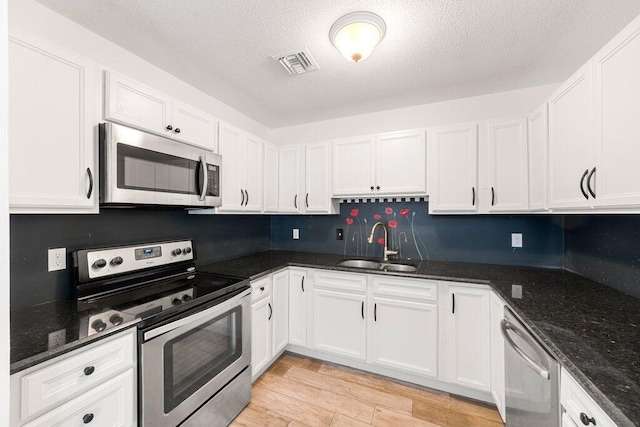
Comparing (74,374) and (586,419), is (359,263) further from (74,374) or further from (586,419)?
(74,374)

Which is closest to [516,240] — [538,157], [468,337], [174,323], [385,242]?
[538,157]

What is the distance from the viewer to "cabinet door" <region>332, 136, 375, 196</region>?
8.36 feet

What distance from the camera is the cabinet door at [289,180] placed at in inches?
113

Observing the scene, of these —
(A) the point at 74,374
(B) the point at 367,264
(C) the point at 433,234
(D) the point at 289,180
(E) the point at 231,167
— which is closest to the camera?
(A) the point at 74,374

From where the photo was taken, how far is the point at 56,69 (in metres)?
1.18

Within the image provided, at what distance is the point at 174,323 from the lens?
1.34 metres

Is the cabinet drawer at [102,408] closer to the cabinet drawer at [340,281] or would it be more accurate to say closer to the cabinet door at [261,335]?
the cabinet door at [261,335]

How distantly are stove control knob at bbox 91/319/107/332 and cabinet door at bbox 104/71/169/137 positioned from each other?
A: 1.01 metres

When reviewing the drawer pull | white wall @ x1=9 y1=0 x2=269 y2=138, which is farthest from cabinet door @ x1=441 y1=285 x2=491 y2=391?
white wall @ x1=9 y1=0 x2=269 y2=138

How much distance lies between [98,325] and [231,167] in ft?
4.70

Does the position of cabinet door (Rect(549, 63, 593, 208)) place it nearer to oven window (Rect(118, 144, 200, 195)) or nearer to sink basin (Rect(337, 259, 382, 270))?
sink basin (Rect(337, 259, 382, 270))

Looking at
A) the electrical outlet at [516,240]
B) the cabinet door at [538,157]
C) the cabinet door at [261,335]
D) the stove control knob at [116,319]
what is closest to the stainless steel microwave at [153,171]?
the stove control knob at [116,319]

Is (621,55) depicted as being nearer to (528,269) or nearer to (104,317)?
(528,269)

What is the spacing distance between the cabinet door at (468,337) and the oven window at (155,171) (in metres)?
2.03
